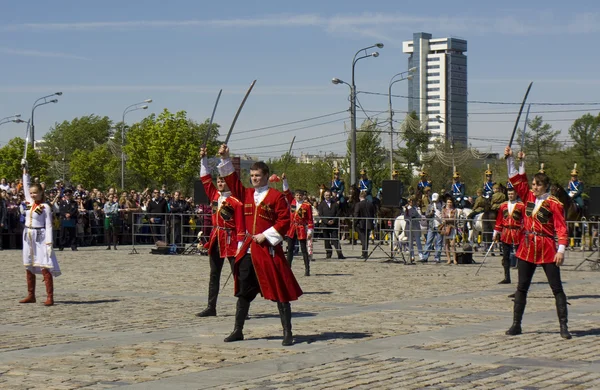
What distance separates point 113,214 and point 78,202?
175 cm

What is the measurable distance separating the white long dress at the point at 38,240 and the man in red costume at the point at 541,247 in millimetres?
7181

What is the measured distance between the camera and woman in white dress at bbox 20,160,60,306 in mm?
15562

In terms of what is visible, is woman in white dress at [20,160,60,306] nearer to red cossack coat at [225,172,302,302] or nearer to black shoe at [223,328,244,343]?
black shoe at [223,328,244,343]

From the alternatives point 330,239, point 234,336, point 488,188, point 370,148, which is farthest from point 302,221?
point 370,148

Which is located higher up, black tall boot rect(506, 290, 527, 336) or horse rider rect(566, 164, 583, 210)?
horse rider rect(566, 164, 583, 210)

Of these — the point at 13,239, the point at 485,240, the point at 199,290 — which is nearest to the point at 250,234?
the point at 199,290

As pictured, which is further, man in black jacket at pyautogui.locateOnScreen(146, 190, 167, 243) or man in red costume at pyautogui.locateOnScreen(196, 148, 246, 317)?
man in black jacket at pyautogui.locateOnScreen(146, 190, 167, 243)

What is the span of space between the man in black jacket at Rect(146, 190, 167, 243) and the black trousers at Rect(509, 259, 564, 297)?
2023 cm

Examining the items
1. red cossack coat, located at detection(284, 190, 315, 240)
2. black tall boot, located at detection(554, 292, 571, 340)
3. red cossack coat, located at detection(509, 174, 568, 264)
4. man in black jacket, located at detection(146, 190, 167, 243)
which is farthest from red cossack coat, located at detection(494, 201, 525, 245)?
man in black jacket, located at detection(146, 190, 167, 243)

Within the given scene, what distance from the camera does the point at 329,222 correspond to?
94.9 ft

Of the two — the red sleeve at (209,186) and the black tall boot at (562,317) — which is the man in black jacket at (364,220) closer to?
the red sleeve at (209,186)

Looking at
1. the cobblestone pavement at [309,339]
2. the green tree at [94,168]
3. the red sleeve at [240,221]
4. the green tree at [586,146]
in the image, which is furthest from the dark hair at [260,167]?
the green tree at [94,168]

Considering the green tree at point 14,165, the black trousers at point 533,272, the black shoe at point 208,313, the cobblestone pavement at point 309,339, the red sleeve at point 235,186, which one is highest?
the green tree at point 14,165

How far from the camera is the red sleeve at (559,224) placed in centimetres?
1191
